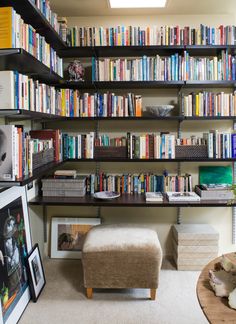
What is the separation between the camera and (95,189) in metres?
3.24

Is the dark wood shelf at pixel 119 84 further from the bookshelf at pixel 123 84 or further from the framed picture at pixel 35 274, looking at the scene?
the framed picture at pixel 35 274

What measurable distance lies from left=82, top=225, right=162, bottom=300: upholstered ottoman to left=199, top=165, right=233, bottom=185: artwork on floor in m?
1.05

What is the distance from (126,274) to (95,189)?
1.00 m

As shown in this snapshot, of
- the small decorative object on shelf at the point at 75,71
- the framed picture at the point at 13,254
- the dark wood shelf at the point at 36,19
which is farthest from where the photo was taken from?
the small decorative object on shelf at the point at 75,71

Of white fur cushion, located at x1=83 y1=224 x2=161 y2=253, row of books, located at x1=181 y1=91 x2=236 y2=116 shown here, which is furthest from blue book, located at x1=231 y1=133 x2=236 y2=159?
white fur cushion, located at x1=83 y1=224 x2=161 y2=253

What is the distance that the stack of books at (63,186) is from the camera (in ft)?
10.1

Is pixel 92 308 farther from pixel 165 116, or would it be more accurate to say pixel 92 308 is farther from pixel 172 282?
pixel 165 116

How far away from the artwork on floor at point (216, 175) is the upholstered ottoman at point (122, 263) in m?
1.05

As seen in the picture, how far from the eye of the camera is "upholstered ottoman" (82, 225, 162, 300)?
2.46 m

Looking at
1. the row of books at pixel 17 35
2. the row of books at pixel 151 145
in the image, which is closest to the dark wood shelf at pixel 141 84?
the row of books at pixel 151 145

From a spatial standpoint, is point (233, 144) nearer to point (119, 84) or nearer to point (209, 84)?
point (209, 84)

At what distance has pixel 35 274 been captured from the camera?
2580 mm

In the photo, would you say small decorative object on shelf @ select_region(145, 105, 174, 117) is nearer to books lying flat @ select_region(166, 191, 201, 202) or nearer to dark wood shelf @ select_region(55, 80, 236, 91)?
dark wood shelf @ select_region(55, 80, 236, 91)

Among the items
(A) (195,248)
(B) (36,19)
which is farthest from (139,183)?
(B) (36,19)
